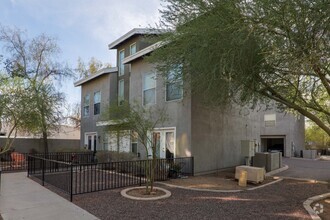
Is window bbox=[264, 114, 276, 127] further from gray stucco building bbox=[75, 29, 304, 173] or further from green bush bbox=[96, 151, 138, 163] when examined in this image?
green bush bbox=[96, 151, 138, 163]

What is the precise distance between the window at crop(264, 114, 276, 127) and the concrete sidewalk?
97.7ft

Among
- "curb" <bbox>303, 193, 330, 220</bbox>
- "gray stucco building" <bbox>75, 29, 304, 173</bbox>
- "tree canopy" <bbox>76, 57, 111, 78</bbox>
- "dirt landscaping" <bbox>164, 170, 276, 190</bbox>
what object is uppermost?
"tree canopy" <bbox>76, 57, 111, 78</bbox>

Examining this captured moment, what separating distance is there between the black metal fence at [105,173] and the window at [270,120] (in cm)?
2430

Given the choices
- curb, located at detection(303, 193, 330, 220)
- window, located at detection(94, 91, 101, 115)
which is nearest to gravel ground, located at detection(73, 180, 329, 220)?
curb, located at detection(303, 193, 330, 220)

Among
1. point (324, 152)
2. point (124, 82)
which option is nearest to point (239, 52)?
point (124, 82)

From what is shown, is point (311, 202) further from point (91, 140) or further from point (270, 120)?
point (270, 120)

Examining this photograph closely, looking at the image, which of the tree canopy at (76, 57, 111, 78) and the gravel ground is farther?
the tree canopy at (76, 57, 111, 78)

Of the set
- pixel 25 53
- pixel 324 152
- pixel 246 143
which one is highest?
pixel 25 53

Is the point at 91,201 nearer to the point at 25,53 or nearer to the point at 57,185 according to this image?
the point at 57,185

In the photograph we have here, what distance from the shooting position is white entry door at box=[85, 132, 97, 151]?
21984 millimetres

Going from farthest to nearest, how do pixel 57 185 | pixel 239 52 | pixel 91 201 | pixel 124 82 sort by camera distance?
pixel 124 82, pixel 57 185, pixel 91 201, pixel 239 52

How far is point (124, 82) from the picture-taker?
19.7 meters

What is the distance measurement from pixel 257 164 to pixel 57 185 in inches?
427

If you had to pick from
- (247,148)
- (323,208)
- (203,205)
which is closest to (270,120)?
(247,148)
